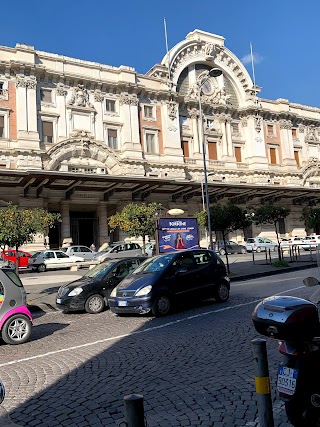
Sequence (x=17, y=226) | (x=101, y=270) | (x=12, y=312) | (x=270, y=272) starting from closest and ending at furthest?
(x=12, y=312) → (x=101, y=270) → (x=17, y=226) → (x=270, y=272)

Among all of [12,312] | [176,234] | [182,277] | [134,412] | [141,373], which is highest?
[176,234]

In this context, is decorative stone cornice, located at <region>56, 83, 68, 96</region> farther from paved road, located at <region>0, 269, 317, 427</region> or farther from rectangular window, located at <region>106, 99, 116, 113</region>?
paved road, located at <region>0, 269, 317, 427</region>

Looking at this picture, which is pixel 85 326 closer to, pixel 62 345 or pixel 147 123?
pixel 62 345

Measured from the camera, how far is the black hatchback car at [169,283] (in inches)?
363

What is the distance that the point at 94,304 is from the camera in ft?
36.4

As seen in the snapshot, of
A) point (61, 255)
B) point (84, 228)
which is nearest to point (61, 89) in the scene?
point (84, 228)

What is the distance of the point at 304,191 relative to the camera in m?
45.3

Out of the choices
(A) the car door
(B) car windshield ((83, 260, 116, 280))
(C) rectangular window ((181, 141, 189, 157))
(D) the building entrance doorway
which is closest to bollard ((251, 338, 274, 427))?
(A) the car door

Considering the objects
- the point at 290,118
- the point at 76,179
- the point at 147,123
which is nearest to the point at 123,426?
the point at 76,179

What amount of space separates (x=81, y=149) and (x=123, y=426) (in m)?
34.7

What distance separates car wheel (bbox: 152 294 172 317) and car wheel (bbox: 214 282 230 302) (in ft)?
5.75

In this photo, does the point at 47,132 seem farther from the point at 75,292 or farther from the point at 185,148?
the point at 75,292

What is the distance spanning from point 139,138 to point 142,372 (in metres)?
35.5

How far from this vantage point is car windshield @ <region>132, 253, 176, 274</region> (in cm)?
1002
